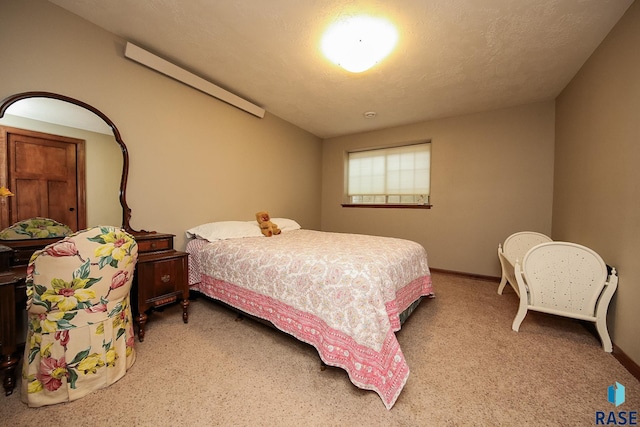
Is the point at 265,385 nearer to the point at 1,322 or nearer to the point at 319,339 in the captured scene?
the point at 319,339

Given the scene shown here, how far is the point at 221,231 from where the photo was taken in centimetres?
246

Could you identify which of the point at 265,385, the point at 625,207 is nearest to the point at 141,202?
the point at 265,385

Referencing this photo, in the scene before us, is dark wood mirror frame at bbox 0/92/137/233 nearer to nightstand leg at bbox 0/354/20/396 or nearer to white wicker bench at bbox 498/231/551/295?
nightstand leg at bbox 0/354/20/396

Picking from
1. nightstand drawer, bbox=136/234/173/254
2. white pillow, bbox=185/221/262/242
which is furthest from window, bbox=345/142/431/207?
nightstand drawer, bbox=136/234/173/254

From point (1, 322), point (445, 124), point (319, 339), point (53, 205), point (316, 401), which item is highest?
point (445, 124)

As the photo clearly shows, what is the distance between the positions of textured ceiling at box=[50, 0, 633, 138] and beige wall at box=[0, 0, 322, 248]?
9.3 inches

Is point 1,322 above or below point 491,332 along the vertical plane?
above

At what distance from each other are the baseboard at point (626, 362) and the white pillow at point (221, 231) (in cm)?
308

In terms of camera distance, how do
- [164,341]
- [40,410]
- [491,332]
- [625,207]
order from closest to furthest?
[40,410]
[625,207]
[164,341]
[491,332]

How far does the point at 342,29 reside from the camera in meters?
1.79

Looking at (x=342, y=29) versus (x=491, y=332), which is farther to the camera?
(x=491, y=332)

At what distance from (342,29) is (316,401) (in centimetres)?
254

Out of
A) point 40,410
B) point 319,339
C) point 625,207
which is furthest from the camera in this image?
point 625,207

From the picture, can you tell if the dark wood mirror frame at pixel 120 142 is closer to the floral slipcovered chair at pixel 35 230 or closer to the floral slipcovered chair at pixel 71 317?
the floral slipcovered chair at pixel 35 230
